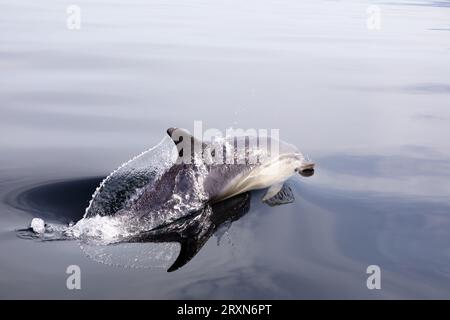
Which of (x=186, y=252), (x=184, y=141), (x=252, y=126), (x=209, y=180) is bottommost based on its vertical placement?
(x=186, y=252)

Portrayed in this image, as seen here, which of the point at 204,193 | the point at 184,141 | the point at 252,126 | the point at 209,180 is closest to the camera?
the point at 184,141

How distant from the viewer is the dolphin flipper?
816 centimetres

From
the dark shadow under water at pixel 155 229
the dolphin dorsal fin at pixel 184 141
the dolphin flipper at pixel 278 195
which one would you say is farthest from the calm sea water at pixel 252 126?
the dolphin dorsal fin at pixel 184 141

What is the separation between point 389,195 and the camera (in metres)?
8.60

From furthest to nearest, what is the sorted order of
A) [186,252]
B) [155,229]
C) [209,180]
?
[209,180], [155,229], [186,252]

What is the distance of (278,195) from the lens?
8.39 meters

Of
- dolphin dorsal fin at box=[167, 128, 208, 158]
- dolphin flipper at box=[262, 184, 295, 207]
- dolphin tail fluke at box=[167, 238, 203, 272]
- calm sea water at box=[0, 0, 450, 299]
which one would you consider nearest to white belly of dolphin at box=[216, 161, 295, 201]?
dolphin flipper at box=[262, 184, 295, 207]

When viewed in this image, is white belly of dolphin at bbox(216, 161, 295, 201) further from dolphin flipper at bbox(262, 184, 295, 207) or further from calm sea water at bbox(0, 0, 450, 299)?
calm sea water at bbox(0, 0, 450, 299)

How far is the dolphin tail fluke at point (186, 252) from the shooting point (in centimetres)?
633

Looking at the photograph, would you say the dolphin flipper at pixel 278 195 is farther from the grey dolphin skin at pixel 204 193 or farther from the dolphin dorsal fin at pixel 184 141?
the dolphin dorsal fin at pixel 184 141

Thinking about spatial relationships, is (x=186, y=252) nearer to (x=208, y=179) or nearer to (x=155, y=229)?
(x=155, y=229)

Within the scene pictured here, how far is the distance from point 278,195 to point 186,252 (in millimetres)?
2088

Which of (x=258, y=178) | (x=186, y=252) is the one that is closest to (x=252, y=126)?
(x=258, y=178)

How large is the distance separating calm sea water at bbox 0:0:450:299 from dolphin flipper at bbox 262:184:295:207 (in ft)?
0.46
